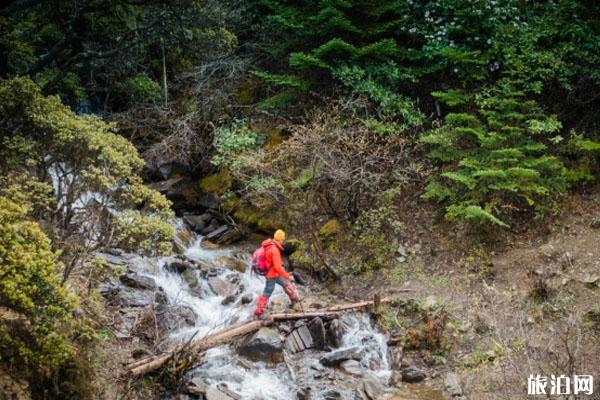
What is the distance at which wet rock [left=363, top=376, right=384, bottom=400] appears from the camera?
25.9ft

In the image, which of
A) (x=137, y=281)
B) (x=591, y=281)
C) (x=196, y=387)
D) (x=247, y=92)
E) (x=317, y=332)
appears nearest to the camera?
(x=196, y=387)

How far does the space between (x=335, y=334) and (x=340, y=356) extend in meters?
0.57

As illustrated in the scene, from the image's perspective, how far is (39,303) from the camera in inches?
189

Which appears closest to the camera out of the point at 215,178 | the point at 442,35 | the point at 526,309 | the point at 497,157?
the point at 526,309

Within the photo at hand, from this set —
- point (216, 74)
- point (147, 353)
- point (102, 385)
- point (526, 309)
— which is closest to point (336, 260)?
point (526, 309)

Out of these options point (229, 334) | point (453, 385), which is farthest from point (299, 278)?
point (453, 385)

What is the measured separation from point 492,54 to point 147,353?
34.1 feet

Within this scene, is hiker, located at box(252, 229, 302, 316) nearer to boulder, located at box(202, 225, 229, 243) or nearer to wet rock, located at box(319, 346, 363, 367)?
wet rock, located at box(319, 346, 363, 367)

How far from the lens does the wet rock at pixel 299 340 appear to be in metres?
9.09

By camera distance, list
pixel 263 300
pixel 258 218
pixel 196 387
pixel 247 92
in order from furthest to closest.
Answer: pixel 247 92, pixel 258 218, pixel 263 300, pixel 196 387

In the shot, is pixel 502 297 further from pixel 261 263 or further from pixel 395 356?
pixel 261 263

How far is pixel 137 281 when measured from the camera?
33.9 ft

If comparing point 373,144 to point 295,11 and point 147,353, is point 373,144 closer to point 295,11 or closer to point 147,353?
point 295,11

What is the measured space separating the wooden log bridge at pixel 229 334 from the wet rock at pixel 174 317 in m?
1.09
